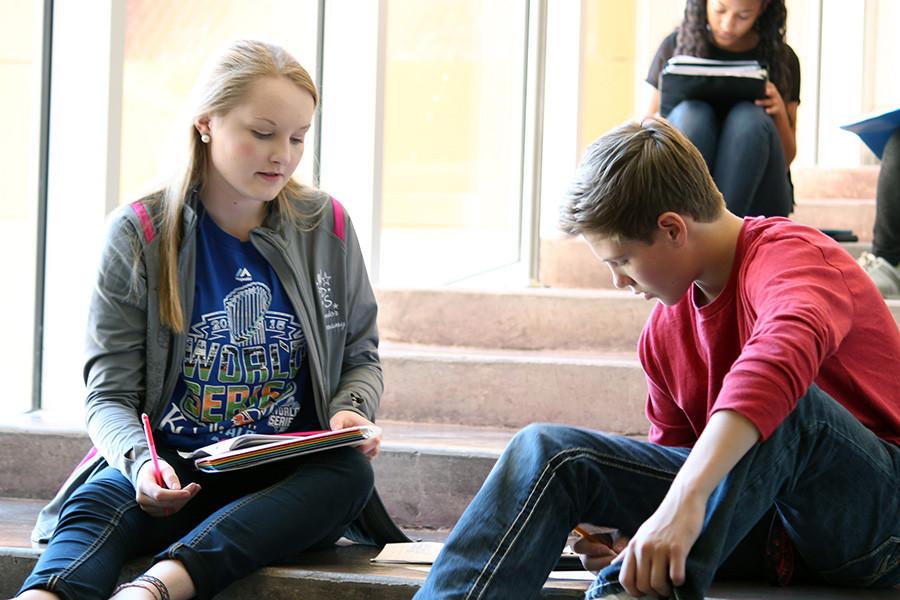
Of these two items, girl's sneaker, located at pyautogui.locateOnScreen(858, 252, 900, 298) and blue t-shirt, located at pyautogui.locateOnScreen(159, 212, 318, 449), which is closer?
blue t-shirt, located at pyautogui.locateOnScreen(159, 212, 318, 449)

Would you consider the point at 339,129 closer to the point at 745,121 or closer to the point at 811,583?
the point at 745,121

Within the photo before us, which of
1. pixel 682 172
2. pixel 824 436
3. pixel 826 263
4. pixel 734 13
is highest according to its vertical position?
pixel 734 13

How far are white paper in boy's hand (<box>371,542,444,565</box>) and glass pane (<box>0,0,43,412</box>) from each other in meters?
1.02

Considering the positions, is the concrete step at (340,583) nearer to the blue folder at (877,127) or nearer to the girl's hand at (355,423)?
the girl's hand at (355,423)

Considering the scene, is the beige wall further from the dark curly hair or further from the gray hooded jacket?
the dark curly hair

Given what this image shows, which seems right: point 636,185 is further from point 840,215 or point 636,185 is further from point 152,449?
point 840,215

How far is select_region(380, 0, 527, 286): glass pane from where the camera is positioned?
3250mm

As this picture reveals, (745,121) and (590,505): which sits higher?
(745,121)

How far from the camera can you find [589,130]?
4871 mm

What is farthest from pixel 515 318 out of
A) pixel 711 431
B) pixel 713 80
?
pixel 711 431

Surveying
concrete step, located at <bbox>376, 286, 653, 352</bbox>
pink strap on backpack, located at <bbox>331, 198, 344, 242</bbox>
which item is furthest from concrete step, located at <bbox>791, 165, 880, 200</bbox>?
pink strap on backpack, located at <bbox>331, 198, 344, 242</bbox>

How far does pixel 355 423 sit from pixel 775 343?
737 millimetres

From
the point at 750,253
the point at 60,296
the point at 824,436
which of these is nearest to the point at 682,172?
the point at 750,253

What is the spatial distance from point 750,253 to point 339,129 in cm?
181
